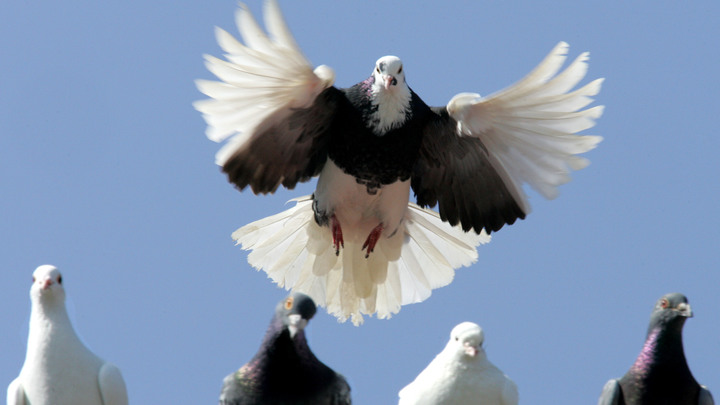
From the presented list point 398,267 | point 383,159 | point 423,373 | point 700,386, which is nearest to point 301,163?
point 383,159

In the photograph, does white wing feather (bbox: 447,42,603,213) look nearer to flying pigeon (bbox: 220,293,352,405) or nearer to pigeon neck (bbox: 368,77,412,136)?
pigeon neck (bbox: 368,77,412,136)

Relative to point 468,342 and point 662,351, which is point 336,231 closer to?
point 468,342

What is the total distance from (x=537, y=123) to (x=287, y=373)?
3023 millimetres

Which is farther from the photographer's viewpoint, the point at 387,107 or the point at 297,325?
the point at 387,107

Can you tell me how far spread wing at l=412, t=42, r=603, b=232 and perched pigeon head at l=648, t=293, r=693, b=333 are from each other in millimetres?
1606

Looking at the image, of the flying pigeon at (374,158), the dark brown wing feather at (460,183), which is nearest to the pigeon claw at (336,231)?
the flying pigeon at (374,158)

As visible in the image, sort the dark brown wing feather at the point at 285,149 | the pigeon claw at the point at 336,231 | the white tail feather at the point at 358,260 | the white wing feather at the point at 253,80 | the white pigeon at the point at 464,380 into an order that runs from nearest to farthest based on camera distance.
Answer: the white pigeon at the point at 464,380, the white wing feather at the point at 253,80, the dark brown wing feather at the point at 285,149, the pigeon claw at the point at 336,231, the white tail feather at the point at 358,260

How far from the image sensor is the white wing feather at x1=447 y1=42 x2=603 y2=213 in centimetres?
1170

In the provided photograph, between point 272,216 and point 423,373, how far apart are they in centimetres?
285

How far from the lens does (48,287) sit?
1027 cm

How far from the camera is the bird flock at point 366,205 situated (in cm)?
1014

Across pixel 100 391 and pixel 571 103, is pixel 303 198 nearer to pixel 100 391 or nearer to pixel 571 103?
pixel 571 103

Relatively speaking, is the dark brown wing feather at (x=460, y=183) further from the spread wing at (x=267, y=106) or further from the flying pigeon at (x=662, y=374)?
the flying pigeon at (x=662, y=374)

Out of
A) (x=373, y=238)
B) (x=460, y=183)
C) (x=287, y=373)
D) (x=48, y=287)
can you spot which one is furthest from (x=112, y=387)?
(x=460, y=183)
